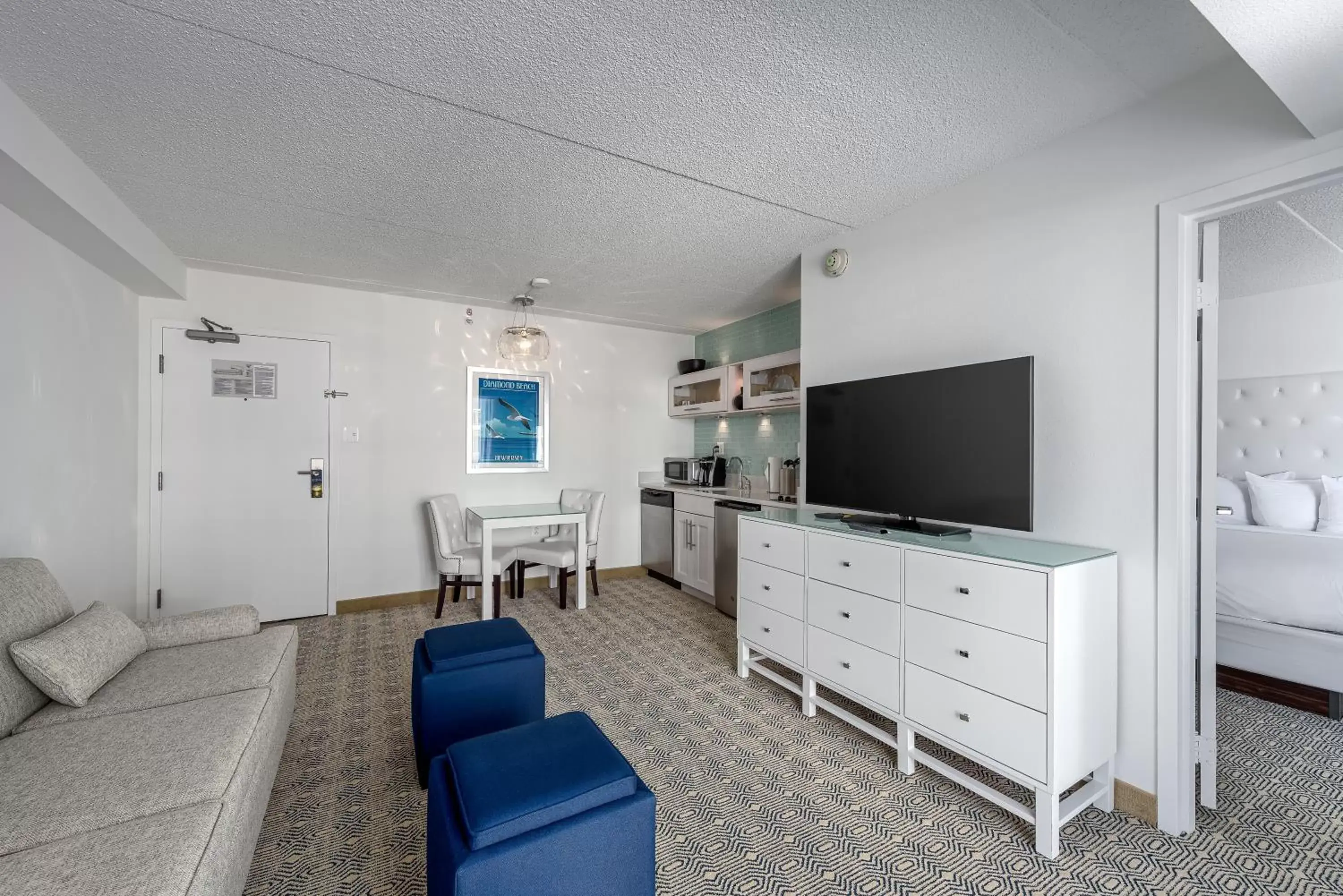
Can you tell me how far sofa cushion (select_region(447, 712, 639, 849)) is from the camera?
126 cm

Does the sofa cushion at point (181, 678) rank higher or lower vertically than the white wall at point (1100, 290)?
lower

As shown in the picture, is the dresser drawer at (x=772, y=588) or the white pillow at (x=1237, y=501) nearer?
the dresser drawer at (x=772, y=588)

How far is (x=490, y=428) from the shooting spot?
4906 millimetres

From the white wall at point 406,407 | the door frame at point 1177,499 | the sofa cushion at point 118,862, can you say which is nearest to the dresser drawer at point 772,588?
the door frame at point 1177,499

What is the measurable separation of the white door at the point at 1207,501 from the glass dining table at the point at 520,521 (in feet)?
11.7

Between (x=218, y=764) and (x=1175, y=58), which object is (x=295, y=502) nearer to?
(x=218, y=764)

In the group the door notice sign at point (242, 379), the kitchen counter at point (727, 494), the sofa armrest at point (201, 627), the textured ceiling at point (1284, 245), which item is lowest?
the sofa armrest at point (201, 627)

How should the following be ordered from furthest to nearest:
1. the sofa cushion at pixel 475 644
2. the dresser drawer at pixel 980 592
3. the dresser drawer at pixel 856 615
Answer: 1. the dresser drawer at pixel 856 615
2. the sofa cushion at pixel 475 644
3. the dresser drawer at pixel 980 592

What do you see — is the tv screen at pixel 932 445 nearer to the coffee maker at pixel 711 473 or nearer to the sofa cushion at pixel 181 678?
the coffee maker at pixel 711 473

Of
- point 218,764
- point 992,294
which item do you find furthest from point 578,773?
point 992,294

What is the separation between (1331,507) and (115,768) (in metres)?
5.85

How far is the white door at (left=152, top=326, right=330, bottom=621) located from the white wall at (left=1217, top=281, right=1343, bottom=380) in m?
6.26

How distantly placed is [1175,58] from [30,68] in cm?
365

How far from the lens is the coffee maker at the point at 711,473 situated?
528cm
